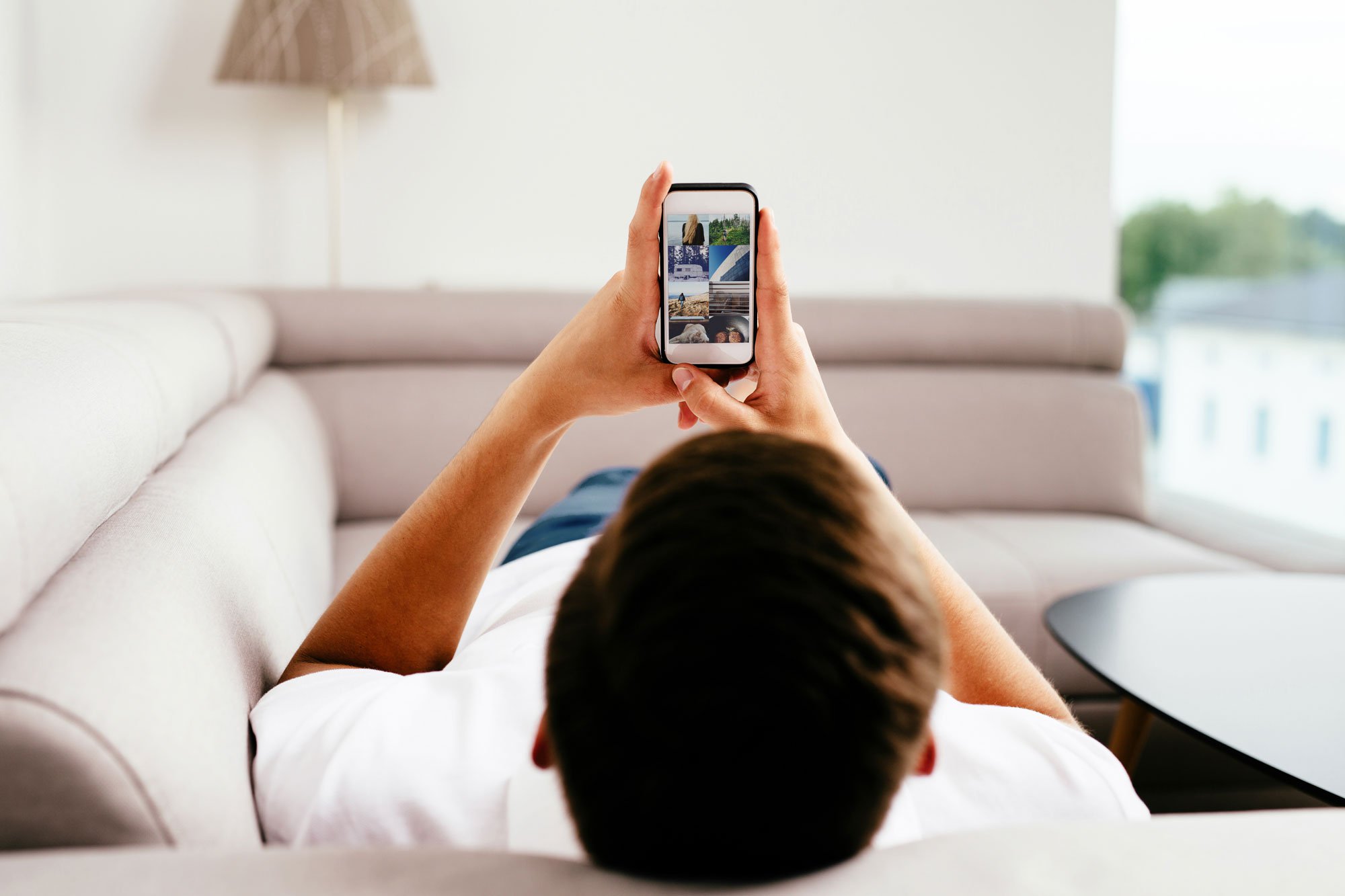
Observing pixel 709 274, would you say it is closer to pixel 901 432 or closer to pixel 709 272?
pixel 709 272

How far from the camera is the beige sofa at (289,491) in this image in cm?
41

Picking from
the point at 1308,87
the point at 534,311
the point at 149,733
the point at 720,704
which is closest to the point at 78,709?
the point at 149,733

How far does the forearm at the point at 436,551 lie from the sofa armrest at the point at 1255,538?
1445 mm

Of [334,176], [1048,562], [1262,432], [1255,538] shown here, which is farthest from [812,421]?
[1262,432]

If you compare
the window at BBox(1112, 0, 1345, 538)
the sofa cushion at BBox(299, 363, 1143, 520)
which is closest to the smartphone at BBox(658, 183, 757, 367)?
the sofa cushion at BBox(299, 363, 1143, 520)

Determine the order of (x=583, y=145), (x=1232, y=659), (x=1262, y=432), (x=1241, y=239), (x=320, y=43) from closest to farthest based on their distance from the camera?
(x=1232, y=659) → (x=320, y=43) → (x=583, y=145) → (x=1262, y=432) → (x=1241, y=239)

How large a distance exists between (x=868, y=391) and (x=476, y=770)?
5.47 ft

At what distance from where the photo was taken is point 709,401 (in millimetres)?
739

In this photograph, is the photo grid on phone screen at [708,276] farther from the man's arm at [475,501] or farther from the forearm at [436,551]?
the forearm at [436,551]

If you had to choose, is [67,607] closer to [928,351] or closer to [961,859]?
[961,859]

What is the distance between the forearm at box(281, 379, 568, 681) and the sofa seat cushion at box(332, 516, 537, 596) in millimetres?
613

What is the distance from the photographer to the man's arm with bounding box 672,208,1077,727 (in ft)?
2.41

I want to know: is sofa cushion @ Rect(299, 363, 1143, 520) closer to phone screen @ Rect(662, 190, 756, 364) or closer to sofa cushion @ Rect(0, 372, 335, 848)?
sofa cushion @ Rect(0, 372, 335, 848)

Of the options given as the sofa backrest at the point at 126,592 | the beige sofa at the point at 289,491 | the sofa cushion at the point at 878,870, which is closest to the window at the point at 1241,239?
the beige sofa at the point at 289,491
